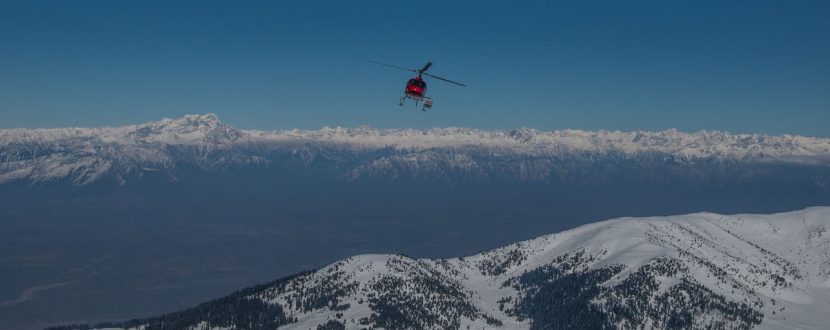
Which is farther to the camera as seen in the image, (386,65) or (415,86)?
(415,86)

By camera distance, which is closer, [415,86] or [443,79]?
[443,79]
